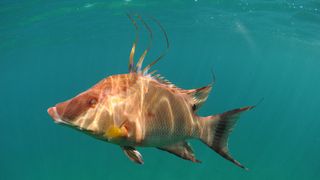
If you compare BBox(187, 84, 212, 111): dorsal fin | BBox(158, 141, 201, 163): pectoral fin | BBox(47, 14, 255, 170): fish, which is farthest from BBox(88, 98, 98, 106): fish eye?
BBox(187, 84, 212, 111): dorsal fin

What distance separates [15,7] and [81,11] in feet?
16.7

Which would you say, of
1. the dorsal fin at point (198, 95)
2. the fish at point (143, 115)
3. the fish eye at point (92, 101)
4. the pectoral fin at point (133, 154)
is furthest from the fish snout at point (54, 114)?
the dorsal fin at point (198, 95)

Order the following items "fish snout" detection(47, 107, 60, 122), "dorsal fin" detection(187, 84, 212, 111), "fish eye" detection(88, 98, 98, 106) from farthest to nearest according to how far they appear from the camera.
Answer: "dorsal fin" detection(187, 84, 212, 111)
"fish eye" detection(88, 98, 98, 106)
"fish snout" detection(47, 107, 60, 122)

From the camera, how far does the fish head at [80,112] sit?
190 cm

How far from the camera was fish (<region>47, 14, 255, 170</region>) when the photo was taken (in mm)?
1948

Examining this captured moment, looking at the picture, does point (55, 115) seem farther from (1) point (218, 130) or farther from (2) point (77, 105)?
(1) point (218, 130)

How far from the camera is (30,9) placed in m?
20.6

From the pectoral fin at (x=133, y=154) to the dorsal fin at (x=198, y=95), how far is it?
2.13 ft

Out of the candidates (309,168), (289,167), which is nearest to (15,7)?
(289,167)

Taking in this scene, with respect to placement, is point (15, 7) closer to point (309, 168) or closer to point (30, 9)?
point (30, 9)

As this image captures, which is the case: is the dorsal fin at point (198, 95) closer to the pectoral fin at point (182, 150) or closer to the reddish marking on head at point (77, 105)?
the pectoral fin at point (182, 150)

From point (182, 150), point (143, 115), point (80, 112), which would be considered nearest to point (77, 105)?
point (80, 112)

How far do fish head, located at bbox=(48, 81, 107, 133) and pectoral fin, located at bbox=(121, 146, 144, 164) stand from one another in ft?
0.82

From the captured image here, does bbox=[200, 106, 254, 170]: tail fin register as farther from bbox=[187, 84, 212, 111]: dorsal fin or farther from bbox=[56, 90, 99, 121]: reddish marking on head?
bbox=[56, 90, 99, 121]: reddish marking on head
